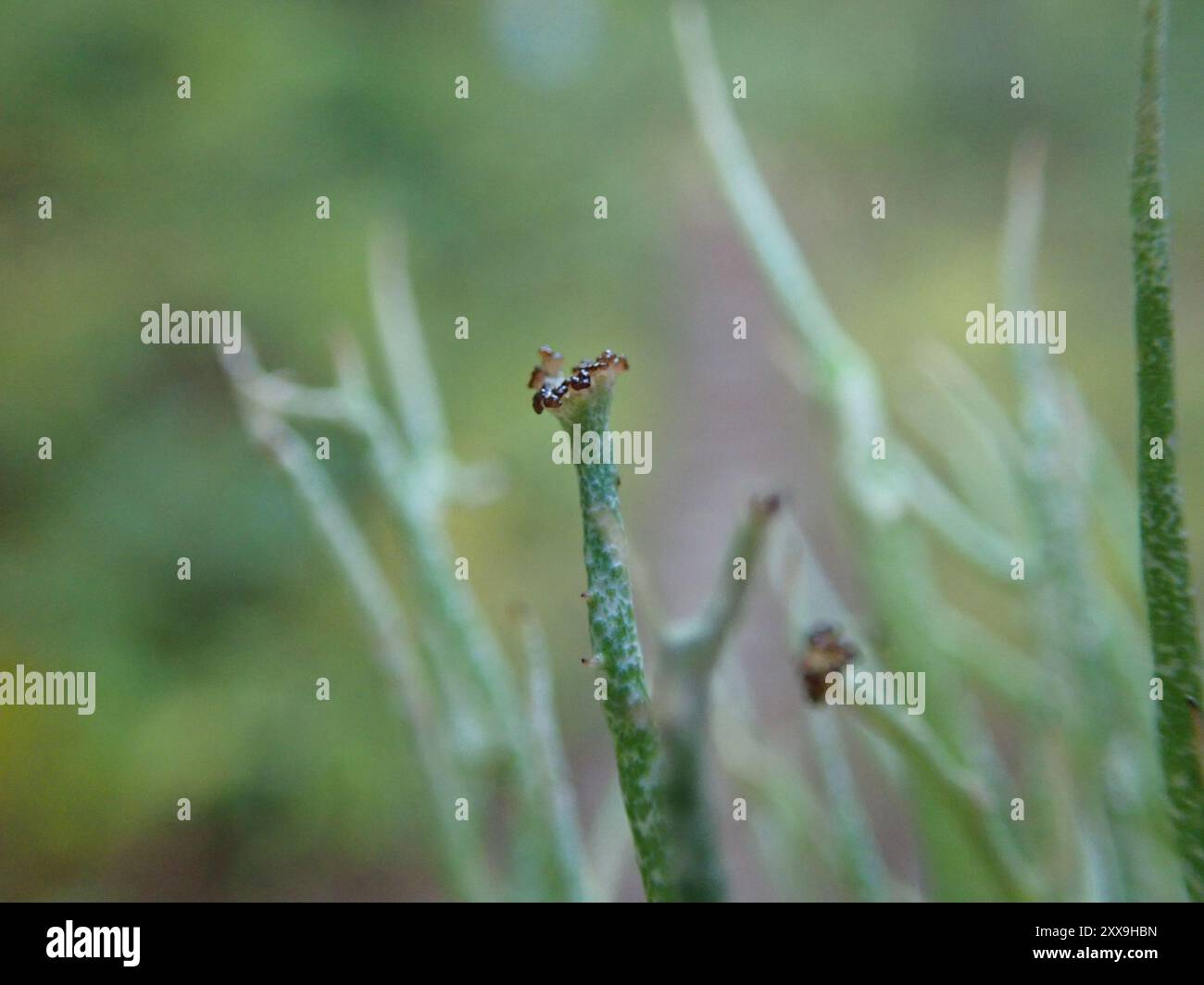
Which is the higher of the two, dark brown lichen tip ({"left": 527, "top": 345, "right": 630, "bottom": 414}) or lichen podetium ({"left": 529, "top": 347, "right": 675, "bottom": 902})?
dark brown lichen tip ({"left": 527, "top": 345, "right": 630, "bottom": 414})

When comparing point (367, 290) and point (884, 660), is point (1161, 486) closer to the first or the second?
point (884, 660)

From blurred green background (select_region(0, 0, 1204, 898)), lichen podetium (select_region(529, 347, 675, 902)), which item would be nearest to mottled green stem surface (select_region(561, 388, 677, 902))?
lichen podetium (select_region(529, 347, 675, 902))

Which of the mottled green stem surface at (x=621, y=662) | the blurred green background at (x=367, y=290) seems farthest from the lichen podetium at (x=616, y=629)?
the blurred green background at (x=367, y=290)


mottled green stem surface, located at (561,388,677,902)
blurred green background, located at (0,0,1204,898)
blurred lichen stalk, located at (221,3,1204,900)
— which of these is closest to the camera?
mottled green stem surface, located at (561,388,677,902)

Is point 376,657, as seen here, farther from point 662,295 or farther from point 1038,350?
point 662,295

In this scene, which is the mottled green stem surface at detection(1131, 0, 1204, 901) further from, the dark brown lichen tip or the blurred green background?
the blurred green background

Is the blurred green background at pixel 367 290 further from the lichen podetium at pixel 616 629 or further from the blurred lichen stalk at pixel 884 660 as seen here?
the lichen podetium at pixel 616 629

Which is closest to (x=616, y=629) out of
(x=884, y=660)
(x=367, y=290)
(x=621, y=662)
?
(x=621, y=662)
